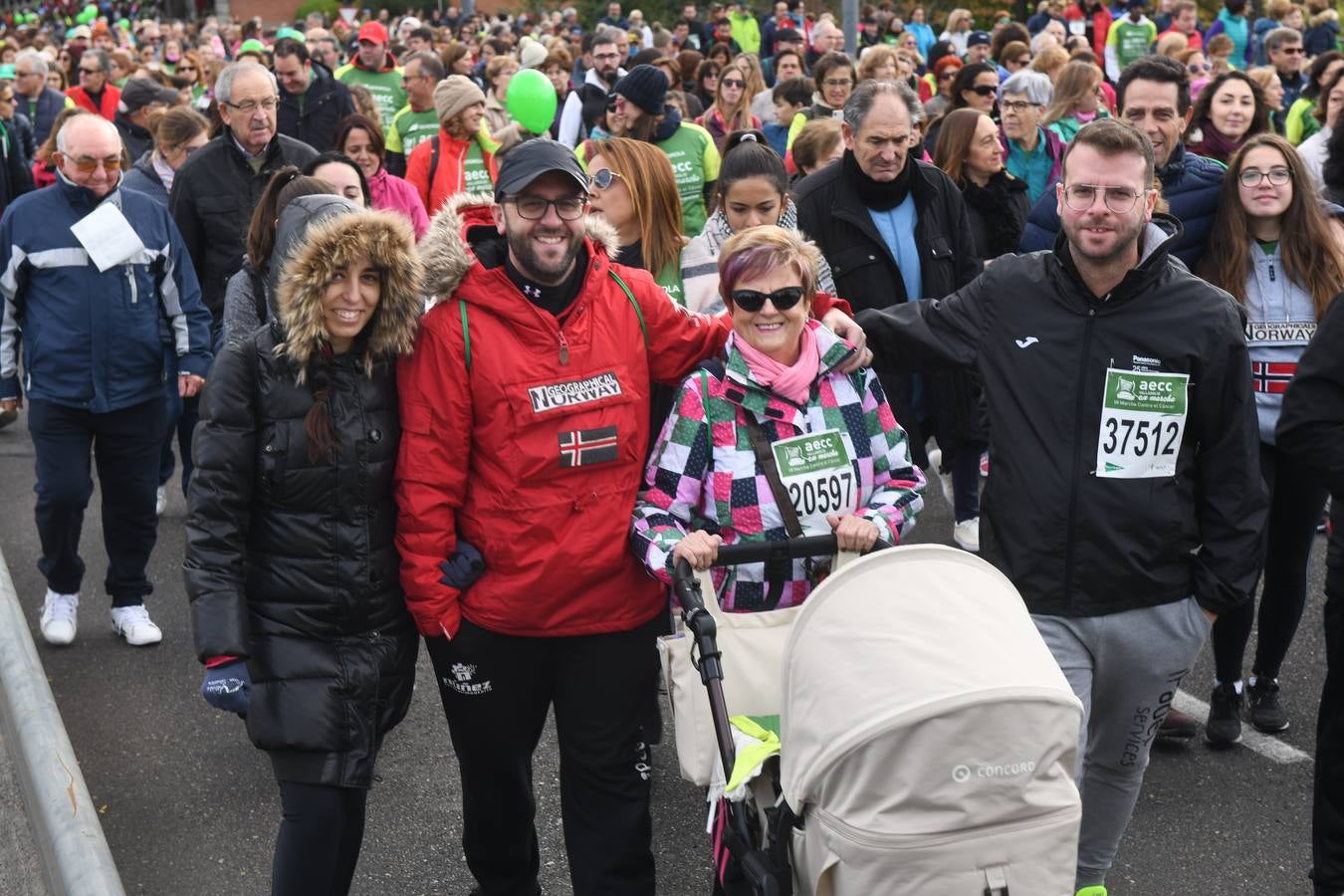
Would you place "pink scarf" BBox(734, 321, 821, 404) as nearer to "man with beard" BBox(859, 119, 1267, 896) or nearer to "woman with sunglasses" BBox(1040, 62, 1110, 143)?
"man with beard" BBox(859, 119, 1267, 896)

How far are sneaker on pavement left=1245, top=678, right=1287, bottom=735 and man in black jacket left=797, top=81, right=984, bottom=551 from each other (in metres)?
1.61

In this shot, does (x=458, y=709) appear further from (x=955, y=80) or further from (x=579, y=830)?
(x=955, y=80)

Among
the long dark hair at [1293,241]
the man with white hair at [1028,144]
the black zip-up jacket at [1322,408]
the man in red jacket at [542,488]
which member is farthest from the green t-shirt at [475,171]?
the black zip-up jacket at [1322,408]

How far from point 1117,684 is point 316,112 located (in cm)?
852

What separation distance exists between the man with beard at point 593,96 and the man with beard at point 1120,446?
280 inches

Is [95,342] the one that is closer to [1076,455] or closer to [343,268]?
[343,268]

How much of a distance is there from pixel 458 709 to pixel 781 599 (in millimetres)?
941

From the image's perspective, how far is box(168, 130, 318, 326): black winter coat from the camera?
278 inches

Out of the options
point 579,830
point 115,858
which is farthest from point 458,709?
point 115,858

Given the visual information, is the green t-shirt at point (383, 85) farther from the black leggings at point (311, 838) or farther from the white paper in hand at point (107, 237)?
the black leggings at point (311, 838)

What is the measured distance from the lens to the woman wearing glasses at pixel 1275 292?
5145 mm

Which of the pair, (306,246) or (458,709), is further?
(458,709)

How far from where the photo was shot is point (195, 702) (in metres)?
5.94

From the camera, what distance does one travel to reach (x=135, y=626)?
256 inches
